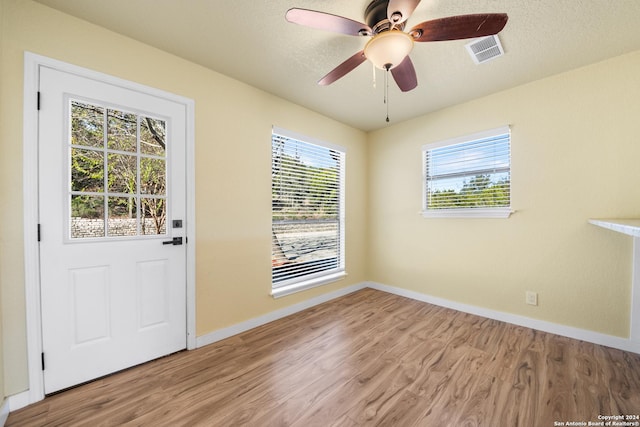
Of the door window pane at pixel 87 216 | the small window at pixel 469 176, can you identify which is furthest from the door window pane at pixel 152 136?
the small window at pixel 469 176

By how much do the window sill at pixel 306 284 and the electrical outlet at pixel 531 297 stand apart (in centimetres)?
210

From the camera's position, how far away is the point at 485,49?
202cm

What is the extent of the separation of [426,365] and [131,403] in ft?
6.82

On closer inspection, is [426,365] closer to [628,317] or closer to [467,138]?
[628,317]

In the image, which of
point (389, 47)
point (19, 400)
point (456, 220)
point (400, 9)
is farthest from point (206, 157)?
point (456, 220)

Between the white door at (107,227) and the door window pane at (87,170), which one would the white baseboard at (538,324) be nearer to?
the white door at (107,227)

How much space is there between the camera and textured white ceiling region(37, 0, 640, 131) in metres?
1.63

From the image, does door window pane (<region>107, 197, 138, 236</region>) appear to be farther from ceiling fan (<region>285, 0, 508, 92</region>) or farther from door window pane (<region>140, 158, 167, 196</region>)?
ceiling fan (<region>285, 0, 508, 92</region>)

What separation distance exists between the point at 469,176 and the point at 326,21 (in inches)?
97.5

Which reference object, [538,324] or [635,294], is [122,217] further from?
[635,294]

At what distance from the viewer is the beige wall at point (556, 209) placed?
7.08 feet

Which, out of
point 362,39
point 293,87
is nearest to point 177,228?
point 293,87

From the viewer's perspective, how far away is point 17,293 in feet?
5.00

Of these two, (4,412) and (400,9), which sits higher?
(400,9)
